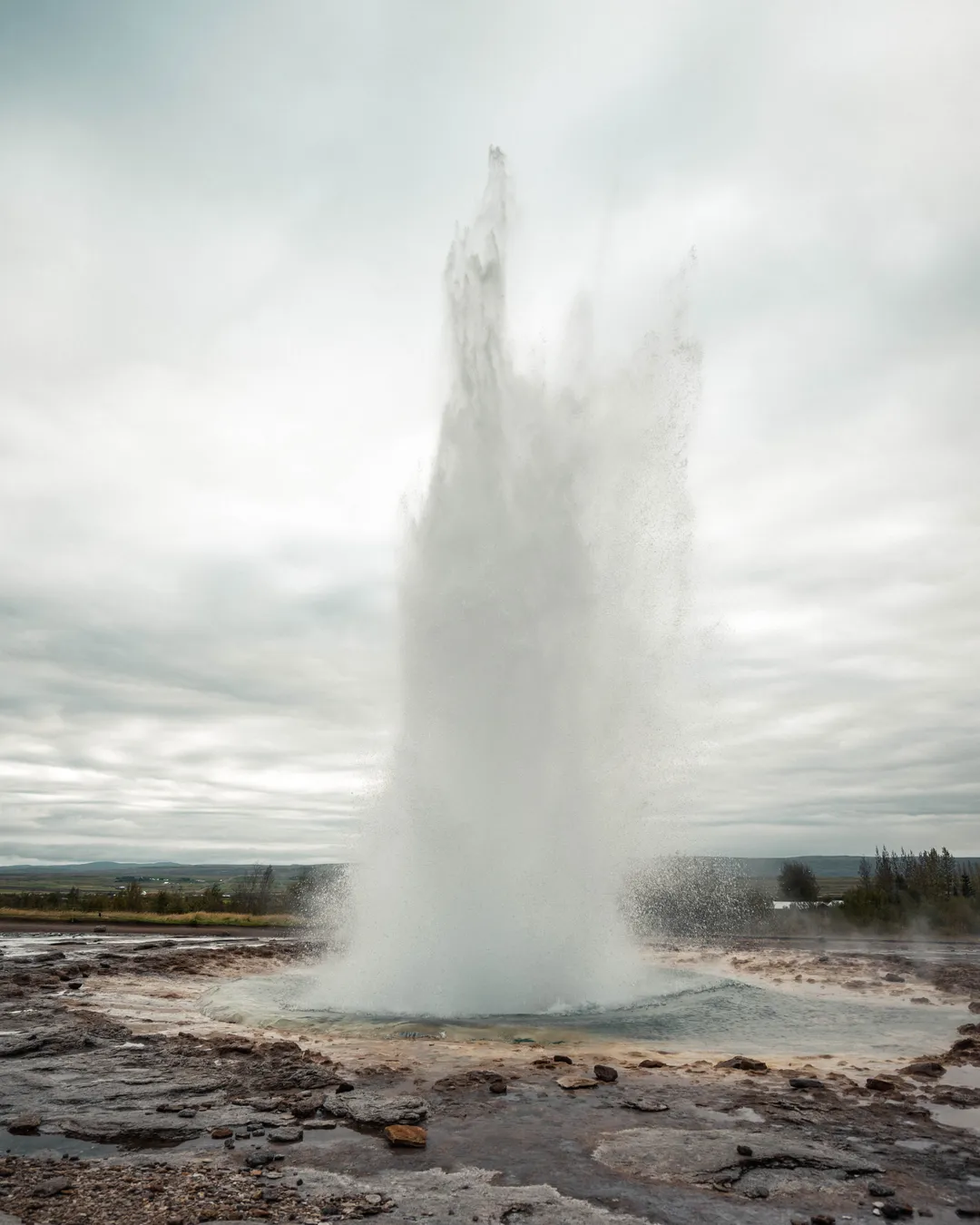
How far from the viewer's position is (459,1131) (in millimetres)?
9742

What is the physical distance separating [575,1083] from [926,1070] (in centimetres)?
583

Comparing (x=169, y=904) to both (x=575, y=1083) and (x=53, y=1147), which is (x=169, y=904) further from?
(x=53, y=1147)

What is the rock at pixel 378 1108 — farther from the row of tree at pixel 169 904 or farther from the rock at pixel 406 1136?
the row of tree at pixel 169 904

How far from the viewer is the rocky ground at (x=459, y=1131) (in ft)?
24.4

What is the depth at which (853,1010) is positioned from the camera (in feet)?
64.5

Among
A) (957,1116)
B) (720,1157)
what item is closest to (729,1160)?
(720,1157)

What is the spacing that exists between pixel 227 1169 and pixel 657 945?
3798 cm

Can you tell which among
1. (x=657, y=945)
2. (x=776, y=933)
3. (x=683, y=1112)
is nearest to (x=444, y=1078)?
(x=683, y=1112)

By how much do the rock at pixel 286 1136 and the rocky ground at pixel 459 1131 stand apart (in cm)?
4

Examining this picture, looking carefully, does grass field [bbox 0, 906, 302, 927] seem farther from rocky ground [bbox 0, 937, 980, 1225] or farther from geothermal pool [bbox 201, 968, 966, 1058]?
rocky ground [bbox 0, 937, 980, 1225]

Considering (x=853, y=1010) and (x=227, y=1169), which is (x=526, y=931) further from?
(x=227, y=1169)

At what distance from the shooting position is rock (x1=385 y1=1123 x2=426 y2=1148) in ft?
29.8

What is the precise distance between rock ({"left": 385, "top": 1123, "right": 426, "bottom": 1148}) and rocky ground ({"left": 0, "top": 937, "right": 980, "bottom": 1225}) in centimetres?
5

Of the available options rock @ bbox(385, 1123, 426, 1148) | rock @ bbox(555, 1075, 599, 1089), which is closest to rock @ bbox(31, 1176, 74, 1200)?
rock @ bbox(385, 1123, 426, 1148)
